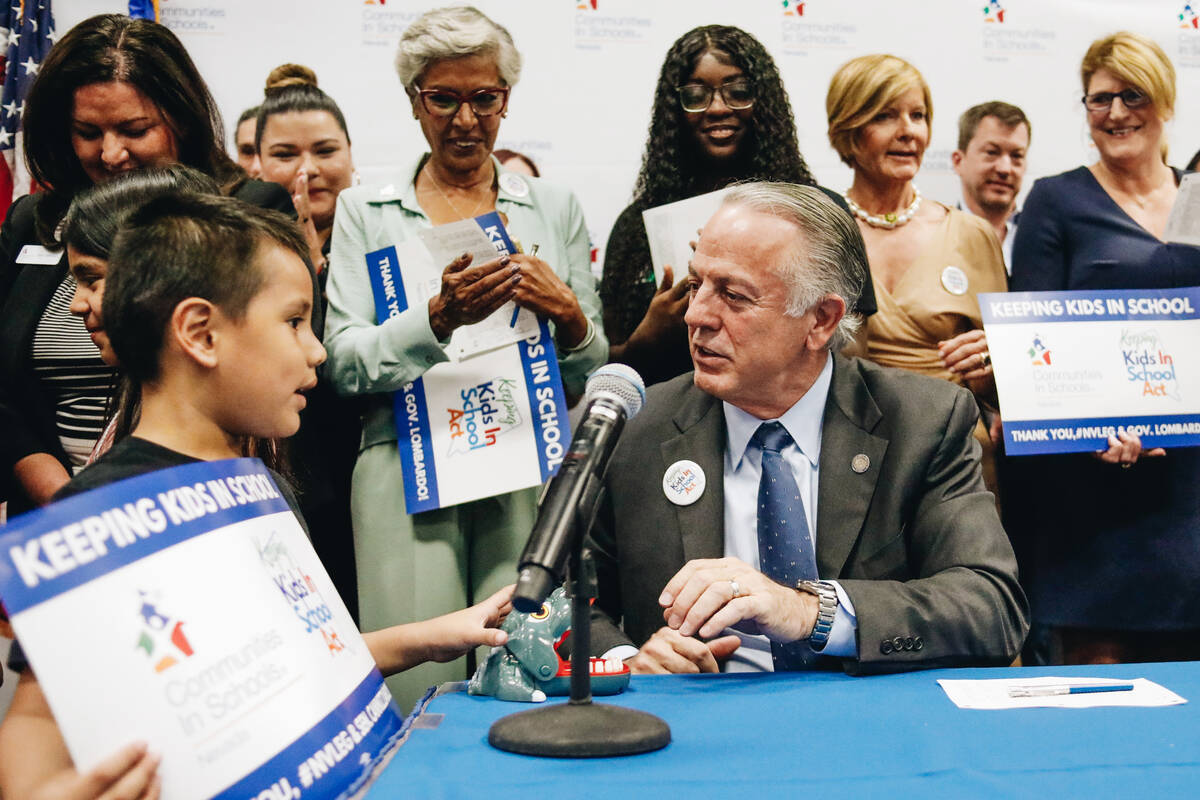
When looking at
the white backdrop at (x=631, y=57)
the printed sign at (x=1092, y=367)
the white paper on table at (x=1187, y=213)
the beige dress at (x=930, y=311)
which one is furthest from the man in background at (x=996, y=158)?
the printed sign at (x=1092, y=367)

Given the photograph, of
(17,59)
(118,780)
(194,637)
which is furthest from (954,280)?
(17,59)

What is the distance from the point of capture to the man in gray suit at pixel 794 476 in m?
2.13

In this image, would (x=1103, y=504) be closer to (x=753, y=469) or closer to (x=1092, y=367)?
(x=1092, y=367)

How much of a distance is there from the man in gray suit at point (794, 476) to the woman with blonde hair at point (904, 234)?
35.7 inches

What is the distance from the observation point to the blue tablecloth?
4.55 ft

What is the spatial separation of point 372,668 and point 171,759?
0.43 metres

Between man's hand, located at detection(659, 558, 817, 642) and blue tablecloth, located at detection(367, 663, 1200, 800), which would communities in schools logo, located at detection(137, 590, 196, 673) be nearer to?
blue tablecloth, located at detection(367, 663, 1200, 800)

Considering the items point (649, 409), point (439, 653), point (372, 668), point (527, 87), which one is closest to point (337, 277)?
point (649, 409)

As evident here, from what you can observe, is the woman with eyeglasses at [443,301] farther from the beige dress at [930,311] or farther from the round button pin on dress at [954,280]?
the round button pin on dress at [954,280]

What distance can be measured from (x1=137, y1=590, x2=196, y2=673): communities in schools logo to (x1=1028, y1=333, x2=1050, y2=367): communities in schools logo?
2452 millimetres

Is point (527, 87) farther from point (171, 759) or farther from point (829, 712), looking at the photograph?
point (171, 759)

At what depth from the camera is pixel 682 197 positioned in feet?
11.3

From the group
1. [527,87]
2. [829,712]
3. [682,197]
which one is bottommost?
[829,712]

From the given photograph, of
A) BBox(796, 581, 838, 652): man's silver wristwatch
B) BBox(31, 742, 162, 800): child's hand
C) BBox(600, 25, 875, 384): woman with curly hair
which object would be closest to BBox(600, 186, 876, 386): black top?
BBox(600, 25, 875, 384): woman with curly hair
